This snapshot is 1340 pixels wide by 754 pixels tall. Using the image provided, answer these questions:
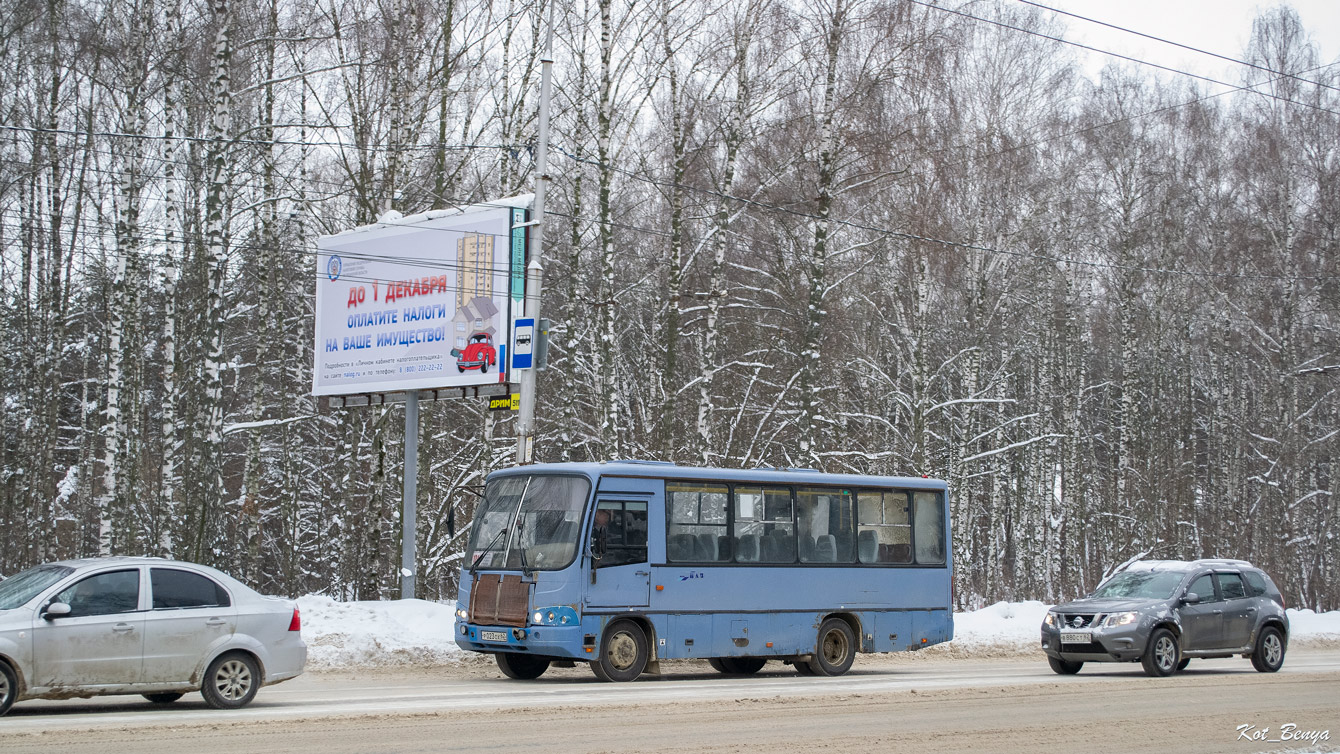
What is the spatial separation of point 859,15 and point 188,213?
17692mm

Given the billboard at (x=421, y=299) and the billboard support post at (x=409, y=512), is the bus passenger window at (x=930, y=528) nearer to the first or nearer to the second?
the billboard at (x=421, y=299)

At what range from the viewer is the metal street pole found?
20.5 meters

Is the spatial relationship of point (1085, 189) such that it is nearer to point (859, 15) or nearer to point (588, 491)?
point (859, 15)

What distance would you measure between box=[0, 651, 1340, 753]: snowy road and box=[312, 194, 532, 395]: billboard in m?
5.73

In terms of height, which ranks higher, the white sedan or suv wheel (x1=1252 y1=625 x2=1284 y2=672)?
the white sedan

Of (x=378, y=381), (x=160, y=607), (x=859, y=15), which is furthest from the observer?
(x=859, y=15)

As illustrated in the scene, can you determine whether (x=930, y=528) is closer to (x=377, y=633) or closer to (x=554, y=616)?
(x=554, y=616)

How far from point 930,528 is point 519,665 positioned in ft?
23.0

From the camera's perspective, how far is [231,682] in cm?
1259

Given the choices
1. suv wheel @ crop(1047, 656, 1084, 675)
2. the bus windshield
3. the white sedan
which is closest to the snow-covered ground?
the bus windshield

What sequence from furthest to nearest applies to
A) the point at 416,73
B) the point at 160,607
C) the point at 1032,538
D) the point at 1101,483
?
1. the point at 1101,483
2. the point at 1032,538
3. the point at 416,73
4. the point at 160,607

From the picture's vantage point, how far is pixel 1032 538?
41469mm

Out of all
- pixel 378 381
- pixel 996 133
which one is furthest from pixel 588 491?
pixel 996 133

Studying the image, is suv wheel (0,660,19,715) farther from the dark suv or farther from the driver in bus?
the dark suv
